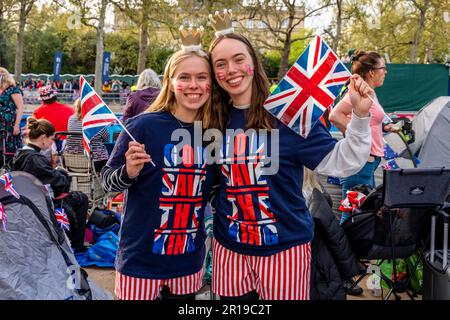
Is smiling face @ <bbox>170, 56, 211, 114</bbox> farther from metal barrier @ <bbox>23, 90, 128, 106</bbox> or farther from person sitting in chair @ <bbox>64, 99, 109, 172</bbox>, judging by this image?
metal barrier @ <bbox>23, 90, 128, 106</bbox>

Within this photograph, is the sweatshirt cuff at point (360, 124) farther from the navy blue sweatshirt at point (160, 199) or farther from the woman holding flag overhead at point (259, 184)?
the navy blue sweatshirt at point (160, 199)

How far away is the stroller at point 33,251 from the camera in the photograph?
2.69 m

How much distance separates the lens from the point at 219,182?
2270 mm

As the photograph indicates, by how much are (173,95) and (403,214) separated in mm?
1927

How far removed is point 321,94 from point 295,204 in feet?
1.58

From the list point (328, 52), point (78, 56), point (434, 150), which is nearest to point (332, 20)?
point (434, 150)

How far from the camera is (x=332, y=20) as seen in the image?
85.3 ft

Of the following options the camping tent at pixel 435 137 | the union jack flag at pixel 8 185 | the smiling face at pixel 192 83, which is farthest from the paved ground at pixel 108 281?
the camping tent at pixel 435 137

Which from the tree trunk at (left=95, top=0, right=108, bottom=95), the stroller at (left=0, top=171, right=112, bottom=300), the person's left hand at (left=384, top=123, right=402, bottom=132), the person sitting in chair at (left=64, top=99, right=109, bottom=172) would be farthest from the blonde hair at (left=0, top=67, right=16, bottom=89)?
the tree trunk at (left=95, top=0, right=108, bottom=95)

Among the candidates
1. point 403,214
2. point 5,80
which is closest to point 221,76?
point 403,214

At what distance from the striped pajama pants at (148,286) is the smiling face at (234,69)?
828 mm

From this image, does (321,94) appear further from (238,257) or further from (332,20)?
(332,20)

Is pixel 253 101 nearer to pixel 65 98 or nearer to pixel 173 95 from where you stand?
pixel 173 95
